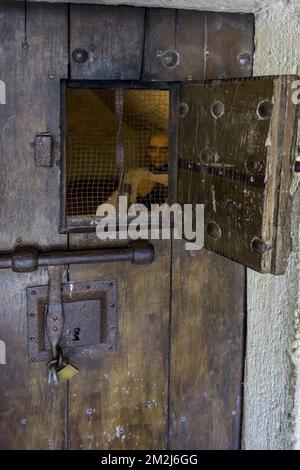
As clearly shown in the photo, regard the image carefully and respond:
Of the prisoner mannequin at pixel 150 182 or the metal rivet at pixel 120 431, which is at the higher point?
the prisoner mannequin at pixel 150 182

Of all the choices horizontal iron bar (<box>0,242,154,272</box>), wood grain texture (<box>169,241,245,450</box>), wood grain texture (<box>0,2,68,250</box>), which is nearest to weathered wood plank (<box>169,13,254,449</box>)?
wood grain texture (<box>169,241,245,450</box>)

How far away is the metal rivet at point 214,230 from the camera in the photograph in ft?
3.30

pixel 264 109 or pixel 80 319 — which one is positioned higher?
pixel 264 109

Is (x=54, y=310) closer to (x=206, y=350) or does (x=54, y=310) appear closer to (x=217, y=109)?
(x=206, y=350)

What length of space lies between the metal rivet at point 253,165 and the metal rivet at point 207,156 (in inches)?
4.1

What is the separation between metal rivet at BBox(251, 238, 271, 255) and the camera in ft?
2.89

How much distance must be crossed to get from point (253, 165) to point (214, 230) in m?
0.18

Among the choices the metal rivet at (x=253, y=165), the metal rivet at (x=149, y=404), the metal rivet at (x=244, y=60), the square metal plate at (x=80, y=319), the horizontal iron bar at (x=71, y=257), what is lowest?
the metal rivet at (x=149, y=404)

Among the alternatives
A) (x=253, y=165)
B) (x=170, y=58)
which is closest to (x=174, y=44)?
(x=170, y=58)

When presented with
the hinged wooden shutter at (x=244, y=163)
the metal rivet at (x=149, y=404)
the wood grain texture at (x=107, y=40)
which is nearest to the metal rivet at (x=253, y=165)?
the hinged wooden shutter at (x=244, y=163)

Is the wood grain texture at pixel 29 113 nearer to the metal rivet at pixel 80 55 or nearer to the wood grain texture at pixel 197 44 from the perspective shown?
the metal rivet at pixel 80 55

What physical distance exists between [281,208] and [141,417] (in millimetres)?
618

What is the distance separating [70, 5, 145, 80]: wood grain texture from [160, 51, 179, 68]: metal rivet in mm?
49

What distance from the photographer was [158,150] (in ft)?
4.16
